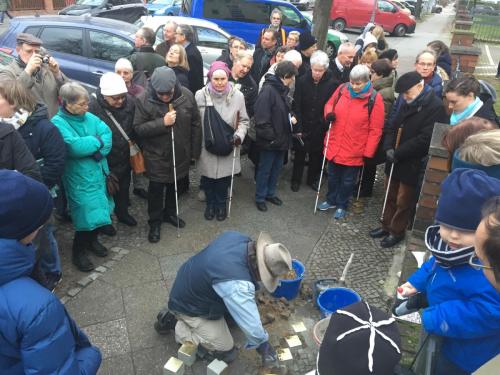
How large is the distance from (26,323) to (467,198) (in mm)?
2234

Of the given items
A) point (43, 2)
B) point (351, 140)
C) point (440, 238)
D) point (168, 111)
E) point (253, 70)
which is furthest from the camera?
point (43, 2)

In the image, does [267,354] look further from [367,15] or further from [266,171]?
[367,15]

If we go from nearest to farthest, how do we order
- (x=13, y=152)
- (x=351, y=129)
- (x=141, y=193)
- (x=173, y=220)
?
1. (x=13, y=152)
2. (x=173, y=220)
3. (x=351, y=129)
4. (x=141, y=193)

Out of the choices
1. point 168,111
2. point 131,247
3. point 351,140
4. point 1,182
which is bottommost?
point 131,247

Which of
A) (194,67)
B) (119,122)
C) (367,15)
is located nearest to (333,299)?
(119,122)

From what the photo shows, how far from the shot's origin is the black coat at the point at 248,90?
19.5ft

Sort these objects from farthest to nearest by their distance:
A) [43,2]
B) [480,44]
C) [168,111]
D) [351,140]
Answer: [43,2] < [480,44] < [351,140] < [168,111]

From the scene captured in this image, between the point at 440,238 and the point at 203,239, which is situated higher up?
the point at 440,238

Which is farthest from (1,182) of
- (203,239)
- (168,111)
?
(203,239)

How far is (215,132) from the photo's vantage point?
525 centimetres

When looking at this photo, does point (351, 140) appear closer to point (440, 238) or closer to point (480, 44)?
point (440, 238)

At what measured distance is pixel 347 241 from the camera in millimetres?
5375

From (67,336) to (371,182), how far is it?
5.14 m

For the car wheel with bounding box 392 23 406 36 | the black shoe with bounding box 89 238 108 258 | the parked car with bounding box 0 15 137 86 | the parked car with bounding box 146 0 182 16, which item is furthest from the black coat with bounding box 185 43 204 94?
the car wheel with bounding box 392 23 406 36
